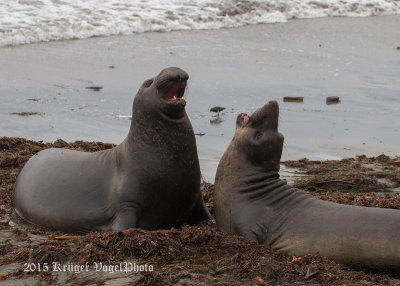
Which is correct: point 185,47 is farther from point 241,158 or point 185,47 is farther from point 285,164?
point 241,158

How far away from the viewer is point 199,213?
6.17m

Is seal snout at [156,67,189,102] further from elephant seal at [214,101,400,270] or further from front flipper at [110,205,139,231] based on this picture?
front flipper at [110,205,139,231]

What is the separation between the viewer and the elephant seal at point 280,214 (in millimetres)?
4988

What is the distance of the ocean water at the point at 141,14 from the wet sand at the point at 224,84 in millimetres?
847

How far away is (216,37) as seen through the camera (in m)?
18.5

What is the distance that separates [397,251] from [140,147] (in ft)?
8.01

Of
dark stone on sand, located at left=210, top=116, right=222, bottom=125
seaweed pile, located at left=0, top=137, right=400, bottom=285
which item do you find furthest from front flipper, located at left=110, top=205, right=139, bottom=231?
dark stone on sand, located at left=210, top=116, right=222, bottom=125

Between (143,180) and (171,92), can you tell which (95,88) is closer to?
(171,92)

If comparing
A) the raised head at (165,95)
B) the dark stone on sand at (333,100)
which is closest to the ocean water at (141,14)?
the dark stone on sand at (333,100)

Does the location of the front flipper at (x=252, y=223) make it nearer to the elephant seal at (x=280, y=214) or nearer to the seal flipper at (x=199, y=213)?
the elephant seal at (x=280, y=214)

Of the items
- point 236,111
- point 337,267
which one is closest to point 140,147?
point 337,267

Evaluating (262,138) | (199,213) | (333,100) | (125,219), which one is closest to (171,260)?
(125,219)

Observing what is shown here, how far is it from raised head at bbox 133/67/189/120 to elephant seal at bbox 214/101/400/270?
2.34 feet

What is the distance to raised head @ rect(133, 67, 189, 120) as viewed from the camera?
227 inches
